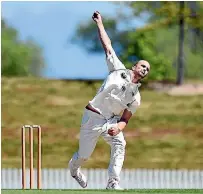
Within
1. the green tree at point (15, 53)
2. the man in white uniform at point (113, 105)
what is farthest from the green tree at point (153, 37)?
the man in white uniform at point (113, 105)

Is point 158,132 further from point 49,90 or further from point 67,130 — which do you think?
point 49,90

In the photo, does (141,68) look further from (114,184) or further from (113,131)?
(114,184)

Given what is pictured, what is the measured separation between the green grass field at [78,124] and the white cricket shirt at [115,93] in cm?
1461

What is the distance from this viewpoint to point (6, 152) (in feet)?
91.6

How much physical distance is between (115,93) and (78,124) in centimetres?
1869

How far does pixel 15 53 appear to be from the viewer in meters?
55.1

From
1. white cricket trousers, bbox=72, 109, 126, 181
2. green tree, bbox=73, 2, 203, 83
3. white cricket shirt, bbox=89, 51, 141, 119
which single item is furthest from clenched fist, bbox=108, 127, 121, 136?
green tree, bbox=73, 2, 203, 83

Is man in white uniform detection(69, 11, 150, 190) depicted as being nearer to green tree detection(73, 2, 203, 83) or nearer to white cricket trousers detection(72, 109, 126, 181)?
white cricket trousers detection(72, 109, 126, 181)

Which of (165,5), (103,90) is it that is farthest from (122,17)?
(103,90)

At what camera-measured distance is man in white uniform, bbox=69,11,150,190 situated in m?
11.6

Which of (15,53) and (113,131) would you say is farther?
(15,53)

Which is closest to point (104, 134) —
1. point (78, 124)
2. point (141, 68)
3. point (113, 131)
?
point (113, 131)

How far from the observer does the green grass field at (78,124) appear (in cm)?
2725

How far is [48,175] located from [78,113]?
10535 millimetres
